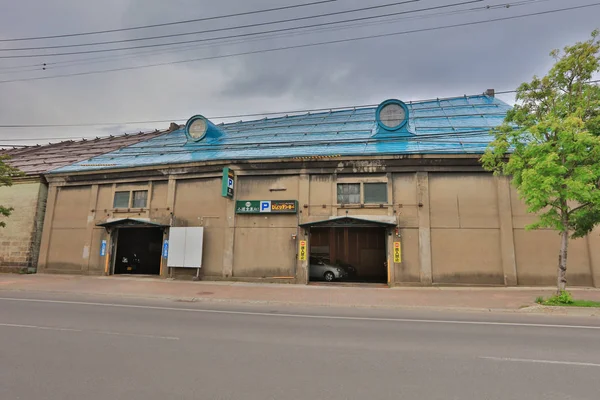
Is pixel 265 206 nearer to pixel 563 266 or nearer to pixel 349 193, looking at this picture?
pixel 349 193

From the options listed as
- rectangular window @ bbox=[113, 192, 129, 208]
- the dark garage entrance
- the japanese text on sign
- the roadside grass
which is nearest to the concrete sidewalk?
the roadside grass

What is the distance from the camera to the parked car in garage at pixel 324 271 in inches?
783

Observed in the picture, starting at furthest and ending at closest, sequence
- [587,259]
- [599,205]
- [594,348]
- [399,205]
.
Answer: [399,205] → [587,259] → [599,205] → [594,348]

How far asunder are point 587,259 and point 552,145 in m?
8.34

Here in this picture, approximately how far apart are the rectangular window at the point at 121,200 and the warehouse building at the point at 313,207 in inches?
2.7

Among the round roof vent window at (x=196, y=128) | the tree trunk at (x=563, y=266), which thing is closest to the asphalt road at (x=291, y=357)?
the tree trunk at (x=563, y=266)

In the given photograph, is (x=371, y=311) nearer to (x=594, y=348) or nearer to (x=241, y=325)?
(x=241, y=325)

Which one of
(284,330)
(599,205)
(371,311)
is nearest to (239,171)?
(371,311)

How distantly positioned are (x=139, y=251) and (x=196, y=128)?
417 inches

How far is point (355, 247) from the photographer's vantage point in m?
26.3

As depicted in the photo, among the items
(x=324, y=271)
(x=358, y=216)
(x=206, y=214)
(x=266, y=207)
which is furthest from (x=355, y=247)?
(x=206, y=214)

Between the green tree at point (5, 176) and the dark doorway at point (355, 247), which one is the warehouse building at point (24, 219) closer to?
the green tree at point (5, 176)

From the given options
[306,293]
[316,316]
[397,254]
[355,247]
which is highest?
[355,247]

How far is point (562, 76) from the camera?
12203 millimetres
